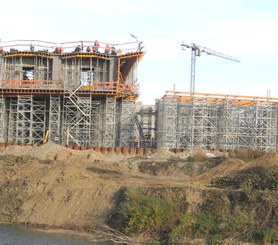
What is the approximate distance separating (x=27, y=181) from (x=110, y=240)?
7062mm

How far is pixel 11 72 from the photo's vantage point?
46.9m

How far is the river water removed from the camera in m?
19.3

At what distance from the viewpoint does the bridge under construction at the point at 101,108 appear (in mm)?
43938

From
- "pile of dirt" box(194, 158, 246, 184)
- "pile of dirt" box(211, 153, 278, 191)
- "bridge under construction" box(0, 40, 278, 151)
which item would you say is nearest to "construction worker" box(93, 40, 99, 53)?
"bridge under construction" box(0, 40, 278, 151)

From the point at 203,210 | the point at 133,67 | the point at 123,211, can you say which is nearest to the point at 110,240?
the point at 123,211

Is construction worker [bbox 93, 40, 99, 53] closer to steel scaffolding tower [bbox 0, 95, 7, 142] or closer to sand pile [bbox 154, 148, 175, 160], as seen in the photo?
steel scaffolding tower [bbox 0, 95, 7, 142]

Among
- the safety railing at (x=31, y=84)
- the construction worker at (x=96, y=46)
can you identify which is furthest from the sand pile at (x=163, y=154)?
the construction worker at (x=96, y=46)

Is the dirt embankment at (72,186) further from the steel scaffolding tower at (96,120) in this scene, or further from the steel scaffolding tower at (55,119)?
the steel scaffolding tower at (55,119)

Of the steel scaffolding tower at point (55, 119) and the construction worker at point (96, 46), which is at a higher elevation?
the construction worker at point (96, 46)

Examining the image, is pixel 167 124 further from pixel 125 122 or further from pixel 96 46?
pixel 96 46

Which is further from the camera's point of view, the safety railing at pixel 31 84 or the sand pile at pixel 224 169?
the safety railing at pixel 31 84

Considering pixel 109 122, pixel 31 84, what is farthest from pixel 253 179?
pixel 31 84

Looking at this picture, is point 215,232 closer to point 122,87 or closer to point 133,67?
point 122,87

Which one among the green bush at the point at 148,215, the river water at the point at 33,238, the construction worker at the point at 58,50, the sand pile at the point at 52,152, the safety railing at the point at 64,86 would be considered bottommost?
the river water at the point at 33,238
